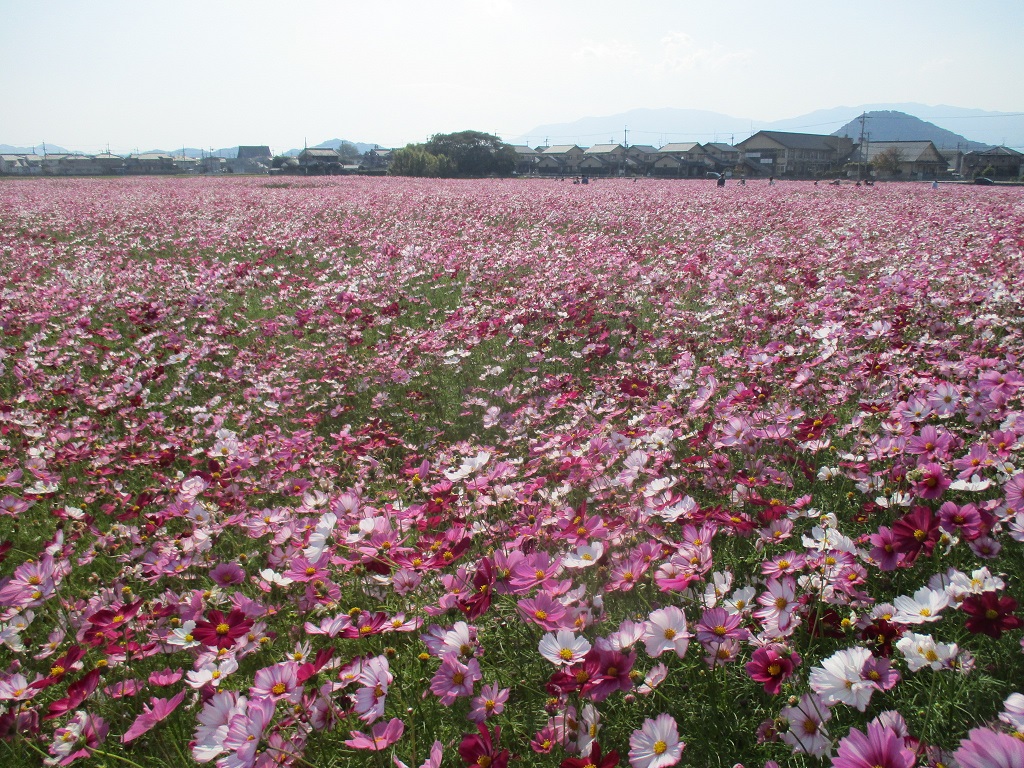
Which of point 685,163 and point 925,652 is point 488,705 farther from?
point 685,163

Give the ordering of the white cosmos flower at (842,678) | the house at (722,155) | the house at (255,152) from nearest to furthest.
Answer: the white cosmos flower at (842,678)
the house at (722,155)
the house at (255,152)

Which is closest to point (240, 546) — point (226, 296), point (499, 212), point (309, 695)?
point (309, 695)

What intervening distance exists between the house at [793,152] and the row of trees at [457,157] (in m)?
24.8

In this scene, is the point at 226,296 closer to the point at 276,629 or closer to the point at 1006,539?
the point at 276,629

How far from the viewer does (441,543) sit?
5.35 feet

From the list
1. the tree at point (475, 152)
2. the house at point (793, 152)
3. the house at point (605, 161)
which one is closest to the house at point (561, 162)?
the house at point (605, 161)

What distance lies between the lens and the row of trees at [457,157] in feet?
161

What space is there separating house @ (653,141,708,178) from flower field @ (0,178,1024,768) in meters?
58.8

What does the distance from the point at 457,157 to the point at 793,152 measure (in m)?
34.2

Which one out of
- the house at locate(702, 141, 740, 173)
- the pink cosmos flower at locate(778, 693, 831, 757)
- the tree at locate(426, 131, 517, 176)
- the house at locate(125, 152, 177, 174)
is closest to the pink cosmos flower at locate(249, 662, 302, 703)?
the pink cosmos flower at locate(778, 693, 831, 757)

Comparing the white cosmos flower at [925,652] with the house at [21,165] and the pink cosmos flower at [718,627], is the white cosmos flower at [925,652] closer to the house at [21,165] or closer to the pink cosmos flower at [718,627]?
the pink cosmos flower at [718,627]

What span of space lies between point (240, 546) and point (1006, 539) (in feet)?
9.03

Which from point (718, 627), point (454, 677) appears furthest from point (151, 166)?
point (718, 627)

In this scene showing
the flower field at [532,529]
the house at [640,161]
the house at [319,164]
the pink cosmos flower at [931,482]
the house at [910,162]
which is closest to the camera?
the flower field at [532,529]
